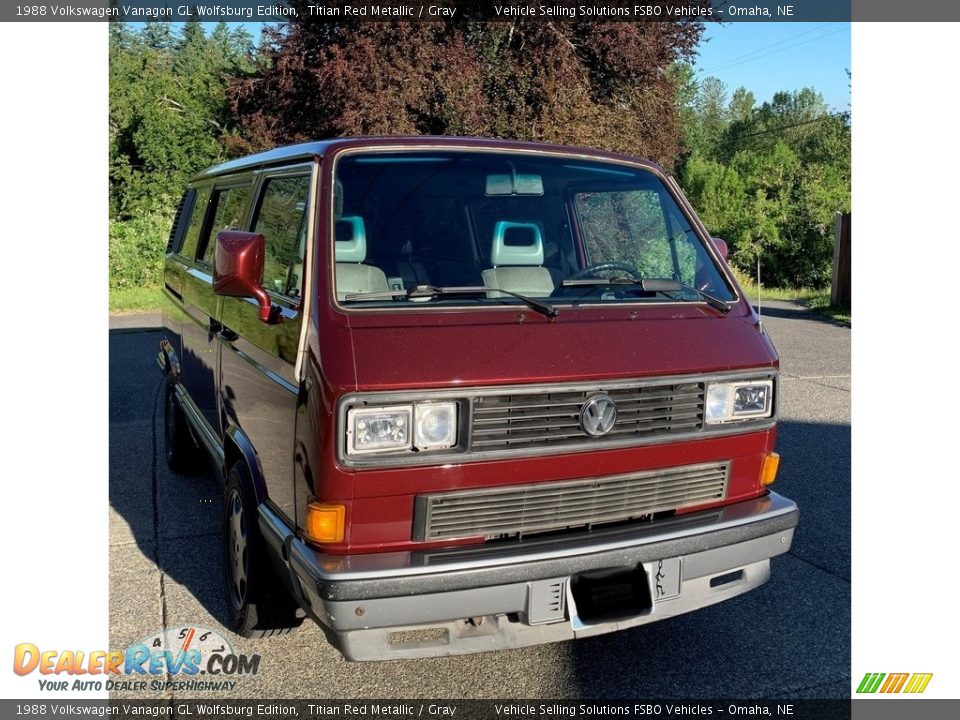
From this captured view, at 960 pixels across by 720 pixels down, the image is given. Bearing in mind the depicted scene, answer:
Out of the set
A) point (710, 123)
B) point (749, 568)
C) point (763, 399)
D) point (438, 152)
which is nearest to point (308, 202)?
point (438, 152)

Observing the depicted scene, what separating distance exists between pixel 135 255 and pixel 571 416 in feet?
55.8

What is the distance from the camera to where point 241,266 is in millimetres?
3447

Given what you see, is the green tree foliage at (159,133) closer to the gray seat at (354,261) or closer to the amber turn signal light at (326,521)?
the gray seat at (354,261)

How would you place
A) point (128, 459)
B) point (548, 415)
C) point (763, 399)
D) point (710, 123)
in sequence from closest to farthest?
1. point (548, 415)
2. point (763, 399)
3. point (128, 459)
4. point (710, 123)

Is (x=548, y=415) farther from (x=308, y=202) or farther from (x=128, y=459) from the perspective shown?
(x=128, y=459)

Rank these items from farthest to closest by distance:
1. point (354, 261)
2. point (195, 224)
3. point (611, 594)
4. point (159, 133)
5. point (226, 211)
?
point (159, 133)
point (195, 224)
point (226, 211)
point (354, 261)
point (611, 594)

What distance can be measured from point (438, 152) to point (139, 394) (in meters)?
6.33

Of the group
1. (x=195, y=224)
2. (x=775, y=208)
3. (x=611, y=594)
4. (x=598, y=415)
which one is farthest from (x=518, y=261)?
(x=775, y=208)

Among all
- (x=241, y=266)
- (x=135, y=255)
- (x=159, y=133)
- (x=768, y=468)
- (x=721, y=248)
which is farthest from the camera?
(x=159, y=133)

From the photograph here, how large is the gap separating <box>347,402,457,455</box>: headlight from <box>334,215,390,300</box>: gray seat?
0.62 meters

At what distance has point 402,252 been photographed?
12.3ft
